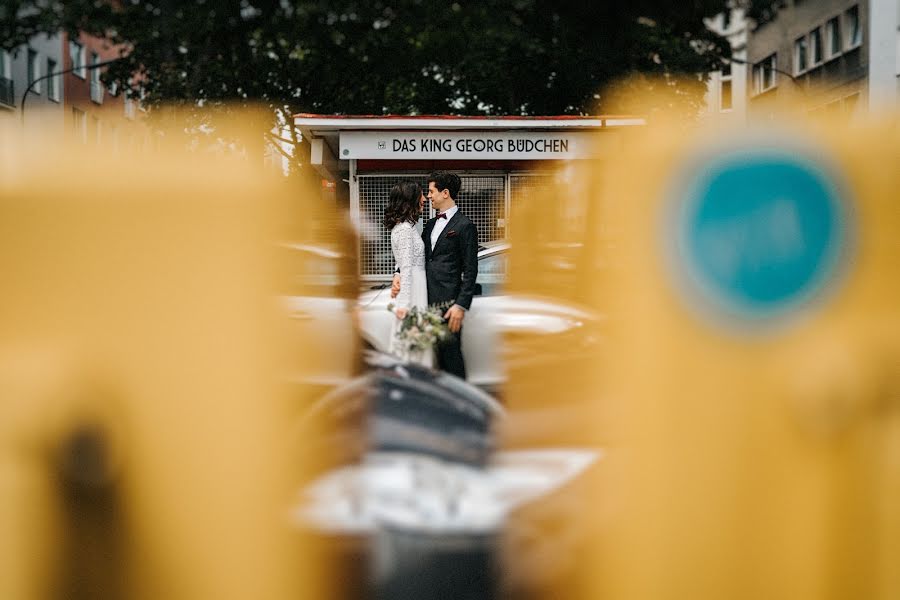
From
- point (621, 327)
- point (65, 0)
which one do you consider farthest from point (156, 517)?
point (65, 0)

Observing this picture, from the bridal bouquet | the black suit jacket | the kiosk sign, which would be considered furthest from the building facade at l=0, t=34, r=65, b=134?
the bridal bouquet

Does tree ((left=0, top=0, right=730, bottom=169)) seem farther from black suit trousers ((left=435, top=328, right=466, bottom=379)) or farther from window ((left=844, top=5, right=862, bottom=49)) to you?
black suit trousers ((left=435, top=328, right=466, bottom=379))

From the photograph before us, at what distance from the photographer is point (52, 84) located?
1543 inches

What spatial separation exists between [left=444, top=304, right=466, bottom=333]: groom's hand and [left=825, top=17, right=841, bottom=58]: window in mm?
31991

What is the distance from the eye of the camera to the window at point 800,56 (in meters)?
36.7

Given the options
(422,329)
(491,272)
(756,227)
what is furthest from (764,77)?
(756,227)

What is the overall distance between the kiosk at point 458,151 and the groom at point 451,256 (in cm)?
469

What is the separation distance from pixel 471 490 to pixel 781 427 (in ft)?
1.81

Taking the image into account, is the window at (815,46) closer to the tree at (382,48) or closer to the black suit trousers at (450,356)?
the tree at (382,48)

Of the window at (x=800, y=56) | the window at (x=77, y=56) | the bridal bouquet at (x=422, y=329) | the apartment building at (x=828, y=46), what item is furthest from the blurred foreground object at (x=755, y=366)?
the window at (x=77, y=56)

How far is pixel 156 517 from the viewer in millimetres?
1529

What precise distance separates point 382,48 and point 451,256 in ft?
52.2

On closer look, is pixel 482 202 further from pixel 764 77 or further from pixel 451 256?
pixel 764 77

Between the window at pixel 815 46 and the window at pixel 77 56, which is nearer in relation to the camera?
the window at pixel 815 46
